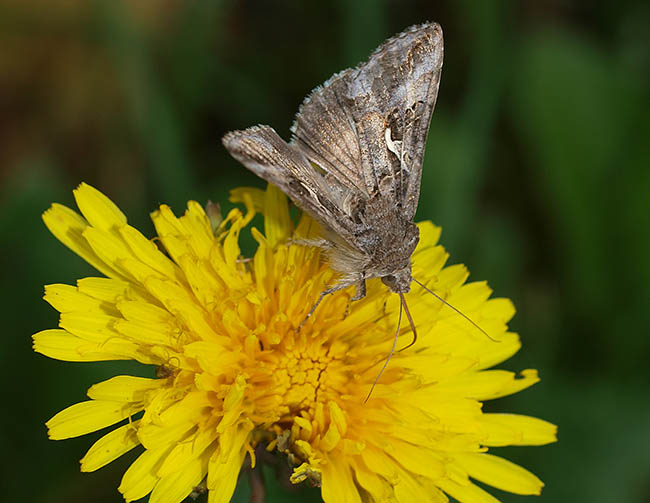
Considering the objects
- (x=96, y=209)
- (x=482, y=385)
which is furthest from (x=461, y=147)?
(x=96, y=209)

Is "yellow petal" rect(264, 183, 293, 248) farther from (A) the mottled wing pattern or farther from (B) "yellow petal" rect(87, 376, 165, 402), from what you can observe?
(B) "yellow petal" rect(87, 376, 165, 402)

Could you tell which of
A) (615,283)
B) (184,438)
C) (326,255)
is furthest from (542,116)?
(184,438)

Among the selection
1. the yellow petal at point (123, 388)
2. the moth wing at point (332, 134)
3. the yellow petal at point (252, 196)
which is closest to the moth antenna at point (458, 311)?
the moth wing at point (332, 134)

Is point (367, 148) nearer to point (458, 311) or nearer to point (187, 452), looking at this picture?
point (458, 311)

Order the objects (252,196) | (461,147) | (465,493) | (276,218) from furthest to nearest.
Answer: (461,147) < (252,196) < (276,218) < (465,493)

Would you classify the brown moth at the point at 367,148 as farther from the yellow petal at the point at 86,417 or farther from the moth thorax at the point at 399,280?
the yellow petal at the point at 86,417

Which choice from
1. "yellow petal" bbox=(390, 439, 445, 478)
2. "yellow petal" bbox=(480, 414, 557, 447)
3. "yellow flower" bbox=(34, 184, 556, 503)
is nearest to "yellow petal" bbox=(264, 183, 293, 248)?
"yellow flower" bbox=(34, 184, 556, 503)

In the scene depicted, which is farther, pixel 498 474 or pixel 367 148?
pixel 367 148
